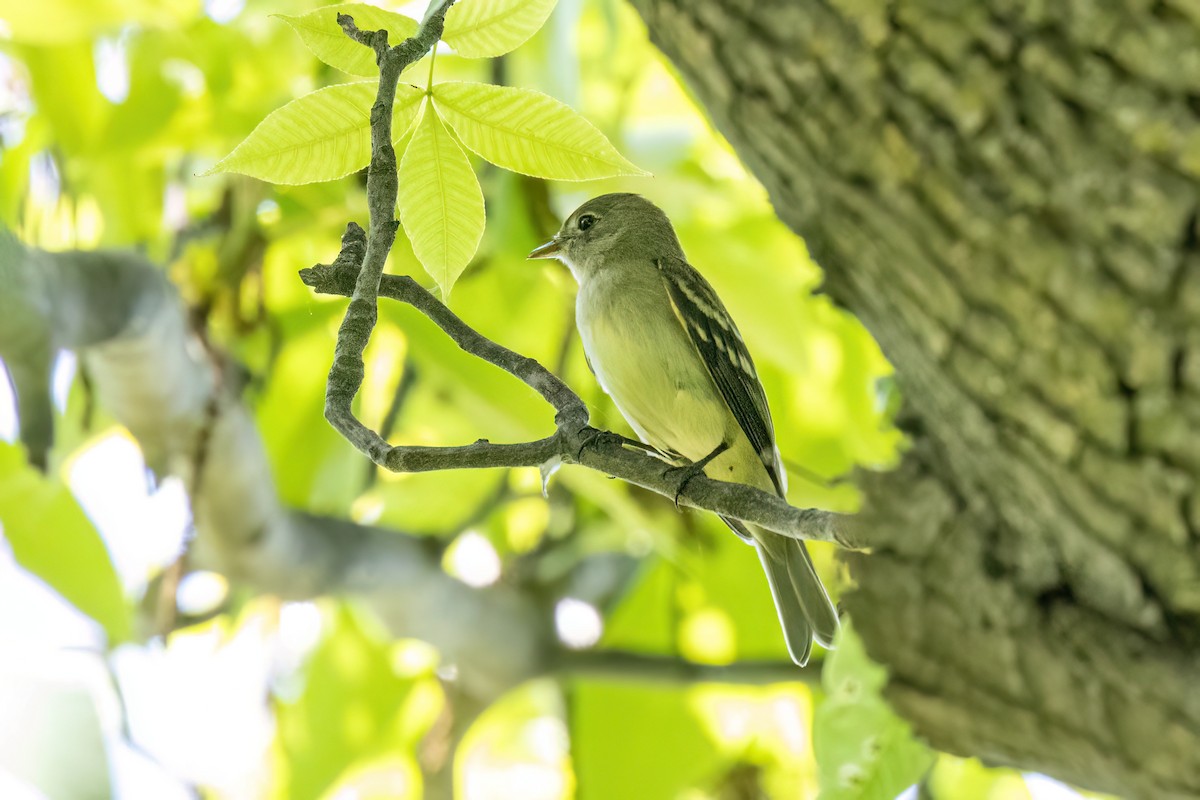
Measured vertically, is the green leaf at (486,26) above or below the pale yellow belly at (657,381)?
above

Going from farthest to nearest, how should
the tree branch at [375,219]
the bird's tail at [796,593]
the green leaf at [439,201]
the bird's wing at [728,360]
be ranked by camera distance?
1. the bird's wing at [728,360]
2. the bird's tail at [796,593]
3. the green leaf at [439,201]
4. the tree branch at [375,219]

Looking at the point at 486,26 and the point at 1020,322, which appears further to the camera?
the point at 486,26

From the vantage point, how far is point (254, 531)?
11.2 ft

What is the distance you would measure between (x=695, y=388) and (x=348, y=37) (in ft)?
5.03

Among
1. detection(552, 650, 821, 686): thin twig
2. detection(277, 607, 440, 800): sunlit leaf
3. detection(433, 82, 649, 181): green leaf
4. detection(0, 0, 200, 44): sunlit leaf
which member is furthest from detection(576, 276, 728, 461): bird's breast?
detection(277, 607, 440, 800): sunlit leaf

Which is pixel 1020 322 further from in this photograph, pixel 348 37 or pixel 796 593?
pixel 796 593

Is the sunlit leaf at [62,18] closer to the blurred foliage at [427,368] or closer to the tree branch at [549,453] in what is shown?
the blurred foliage at [427,368]

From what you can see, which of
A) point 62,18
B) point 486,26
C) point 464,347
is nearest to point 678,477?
point 464,347

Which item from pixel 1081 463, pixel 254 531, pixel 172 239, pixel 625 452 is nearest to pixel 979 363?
pixel 1081 463

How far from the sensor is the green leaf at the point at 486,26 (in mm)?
1498

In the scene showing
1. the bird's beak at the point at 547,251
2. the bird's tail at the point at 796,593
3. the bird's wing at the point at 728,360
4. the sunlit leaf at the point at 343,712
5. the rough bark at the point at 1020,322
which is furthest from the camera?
the sunlit leaf at the point at 343,712

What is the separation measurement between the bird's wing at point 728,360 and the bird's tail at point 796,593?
0.51ft

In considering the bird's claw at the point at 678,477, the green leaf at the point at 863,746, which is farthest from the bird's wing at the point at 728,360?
the green leaf at the point at 863,746

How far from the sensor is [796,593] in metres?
2.89
